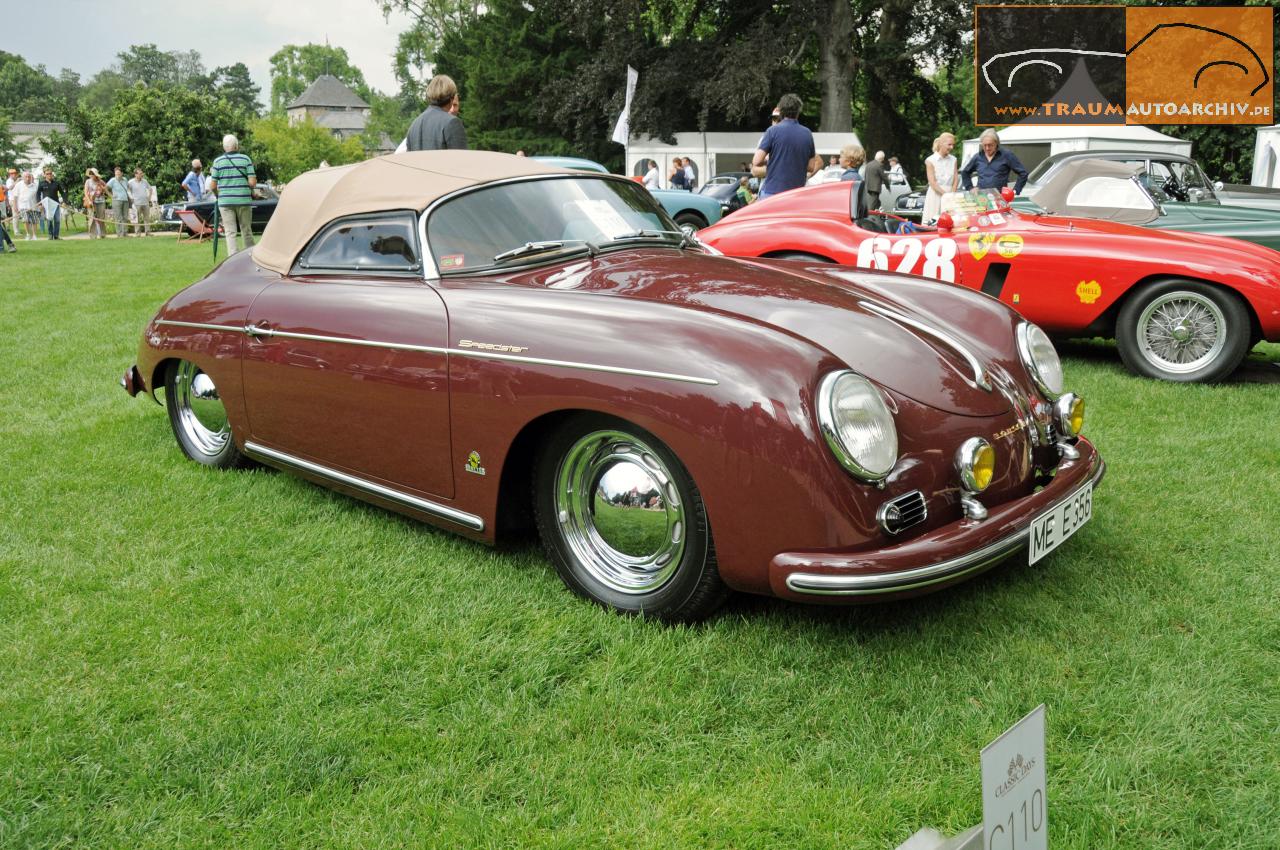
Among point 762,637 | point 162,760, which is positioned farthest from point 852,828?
point 162,760

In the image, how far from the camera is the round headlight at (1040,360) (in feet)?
10.6

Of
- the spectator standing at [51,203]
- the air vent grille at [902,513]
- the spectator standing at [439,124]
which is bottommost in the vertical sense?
the air vent grille at [902,513]

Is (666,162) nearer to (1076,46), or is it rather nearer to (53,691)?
(1076,46)

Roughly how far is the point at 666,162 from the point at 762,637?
96.8ft

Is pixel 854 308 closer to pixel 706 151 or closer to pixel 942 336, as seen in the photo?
pixel 942 336

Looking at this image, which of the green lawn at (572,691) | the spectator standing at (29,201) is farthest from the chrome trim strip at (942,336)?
the spectator standing at (29,201)

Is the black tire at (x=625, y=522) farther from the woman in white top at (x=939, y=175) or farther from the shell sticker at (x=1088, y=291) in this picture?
the woman in white top at (x=939, y=175)

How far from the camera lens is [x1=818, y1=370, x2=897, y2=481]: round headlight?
2.41 meters

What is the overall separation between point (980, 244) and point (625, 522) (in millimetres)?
4261

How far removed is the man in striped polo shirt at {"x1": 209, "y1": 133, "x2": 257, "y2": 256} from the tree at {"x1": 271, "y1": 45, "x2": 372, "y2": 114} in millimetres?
116572

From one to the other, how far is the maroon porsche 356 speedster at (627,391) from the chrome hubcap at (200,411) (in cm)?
5

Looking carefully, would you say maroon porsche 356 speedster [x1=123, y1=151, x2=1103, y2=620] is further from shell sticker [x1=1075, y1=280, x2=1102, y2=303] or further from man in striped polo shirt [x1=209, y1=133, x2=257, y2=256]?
man in striped polo shirt [x1=209, y1=133, x2=257, y2=256]

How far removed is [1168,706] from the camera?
2.42 m

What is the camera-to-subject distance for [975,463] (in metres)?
2.64
